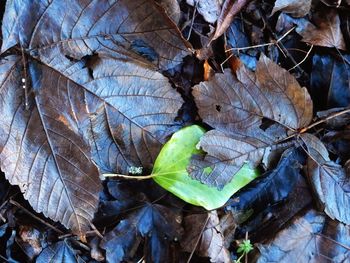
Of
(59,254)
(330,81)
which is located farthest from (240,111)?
(59,254)

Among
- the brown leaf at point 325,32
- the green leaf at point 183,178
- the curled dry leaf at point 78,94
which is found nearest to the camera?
the curled dry leaf at point 78,94

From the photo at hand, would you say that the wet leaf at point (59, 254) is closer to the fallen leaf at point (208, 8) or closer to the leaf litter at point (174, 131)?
the leaf litter at point (174, 131)

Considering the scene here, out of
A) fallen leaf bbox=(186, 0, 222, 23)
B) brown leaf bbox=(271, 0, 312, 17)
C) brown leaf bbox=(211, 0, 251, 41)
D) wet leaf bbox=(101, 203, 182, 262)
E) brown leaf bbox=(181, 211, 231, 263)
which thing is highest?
fallen leaf bbox=(186, 0, 222, 23)

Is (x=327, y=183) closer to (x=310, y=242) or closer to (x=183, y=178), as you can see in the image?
(x=310, y=242)

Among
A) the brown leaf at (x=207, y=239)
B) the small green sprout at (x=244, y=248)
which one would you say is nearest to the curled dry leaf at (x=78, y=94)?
the brown leaf at (x=207, y=239)

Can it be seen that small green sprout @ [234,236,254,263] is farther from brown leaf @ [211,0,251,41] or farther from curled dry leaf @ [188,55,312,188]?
brown leaf @ [211,0,251,41]

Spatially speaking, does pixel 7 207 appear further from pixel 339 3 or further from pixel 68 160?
pixel 339 3

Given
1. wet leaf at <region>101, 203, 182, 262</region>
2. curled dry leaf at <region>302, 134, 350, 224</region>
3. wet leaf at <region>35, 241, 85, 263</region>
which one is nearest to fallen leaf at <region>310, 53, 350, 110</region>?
curled dry leaf at <region>302, 134, 350, 224</region>

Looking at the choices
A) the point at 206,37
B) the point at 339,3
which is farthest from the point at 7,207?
the point at 339,3
